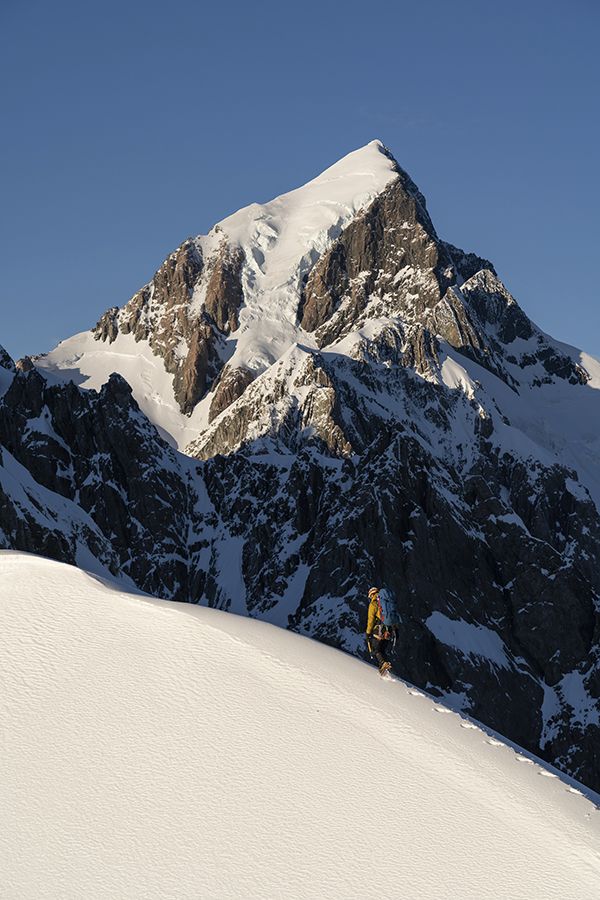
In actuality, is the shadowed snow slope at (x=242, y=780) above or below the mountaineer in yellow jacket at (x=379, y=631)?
below

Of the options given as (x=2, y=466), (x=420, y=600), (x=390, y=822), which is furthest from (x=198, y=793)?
(x=420, y=600)

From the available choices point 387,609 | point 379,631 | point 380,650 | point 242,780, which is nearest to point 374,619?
point 379,631

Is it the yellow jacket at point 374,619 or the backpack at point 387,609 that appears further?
the yellow jacket at point 374,619

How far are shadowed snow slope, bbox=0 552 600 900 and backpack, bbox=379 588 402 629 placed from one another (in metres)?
1.37

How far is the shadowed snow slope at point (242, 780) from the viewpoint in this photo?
19.2m

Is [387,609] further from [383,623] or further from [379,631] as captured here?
[379,631]

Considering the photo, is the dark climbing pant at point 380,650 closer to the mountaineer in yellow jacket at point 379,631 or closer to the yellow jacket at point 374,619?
the mountaineer in yellow jacket at point 379,631

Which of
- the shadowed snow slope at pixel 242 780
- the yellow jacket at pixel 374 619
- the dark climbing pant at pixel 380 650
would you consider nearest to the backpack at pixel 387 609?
the yellow jacket at pixel 374 619

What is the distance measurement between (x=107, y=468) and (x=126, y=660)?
17471cm

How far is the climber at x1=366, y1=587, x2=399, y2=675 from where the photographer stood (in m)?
29.3

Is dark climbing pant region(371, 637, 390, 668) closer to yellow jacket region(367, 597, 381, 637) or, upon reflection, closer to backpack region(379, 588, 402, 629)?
yellow jacket region(367, 597, 381, 637)

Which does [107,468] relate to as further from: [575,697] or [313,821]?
[313,821]

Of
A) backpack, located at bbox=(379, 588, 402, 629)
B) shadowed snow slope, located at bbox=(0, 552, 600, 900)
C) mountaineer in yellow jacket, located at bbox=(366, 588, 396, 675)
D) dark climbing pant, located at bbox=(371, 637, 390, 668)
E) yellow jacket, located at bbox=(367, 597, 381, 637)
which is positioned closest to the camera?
shadowed snow slope, located at bbox=(0, 552, 600, 900)

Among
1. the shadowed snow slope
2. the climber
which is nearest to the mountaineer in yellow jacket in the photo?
the climber
